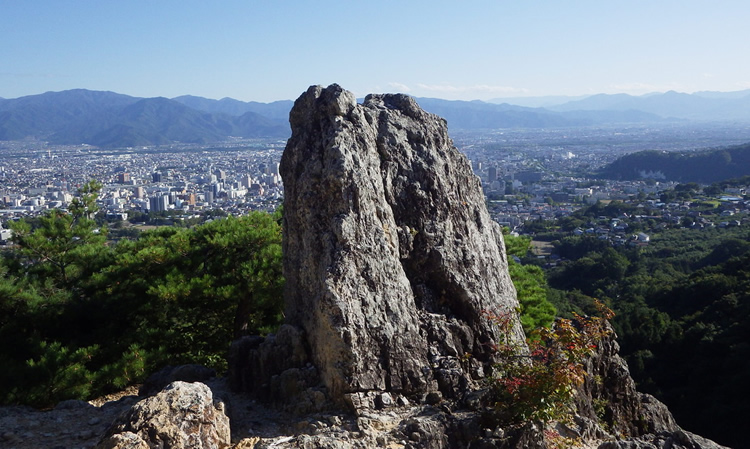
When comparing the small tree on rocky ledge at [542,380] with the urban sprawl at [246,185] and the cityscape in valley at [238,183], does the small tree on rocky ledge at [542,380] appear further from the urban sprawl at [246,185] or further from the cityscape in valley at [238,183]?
the cityscape in valley at [238,183]

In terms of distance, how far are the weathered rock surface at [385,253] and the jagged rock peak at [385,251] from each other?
0.04ft

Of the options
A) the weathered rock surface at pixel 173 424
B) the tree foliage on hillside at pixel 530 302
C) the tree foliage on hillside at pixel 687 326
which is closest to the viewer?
the weathered rock surface at pixel 173 424

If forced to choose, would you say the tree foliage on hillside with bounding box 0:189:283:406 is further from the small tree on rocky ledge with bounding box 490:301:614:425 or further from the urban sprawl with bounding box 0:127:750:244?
the urban sprawl with bounding box 0:127:750:244

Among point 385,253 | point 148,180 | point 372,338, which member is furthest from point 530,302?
point 148,180

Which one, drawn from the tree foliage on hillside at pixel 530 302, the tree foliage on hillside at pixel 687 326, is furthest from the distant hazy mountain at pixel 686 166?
the tree foliage on hillside at pixel 530 302

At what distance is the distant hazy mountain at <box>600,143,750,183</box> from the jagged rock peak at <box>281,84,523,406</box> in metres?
90.2

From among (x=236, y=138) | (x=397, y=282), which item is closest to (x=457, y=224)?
(x=397, y=282)

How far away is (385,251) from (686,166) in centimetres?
10226

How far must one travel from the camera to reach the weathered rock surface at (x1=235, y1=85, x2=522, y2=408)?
5.15m

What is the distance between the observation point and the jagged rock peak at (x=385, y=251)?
16.9 feet

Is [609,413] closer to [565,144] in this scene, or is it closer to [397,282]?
[397,282]

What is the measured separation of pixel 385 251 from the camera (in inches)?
219

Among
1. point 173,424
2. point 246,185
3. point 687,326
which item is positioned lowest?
point 687,326

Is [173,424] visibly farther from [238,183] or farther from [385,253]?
[238,183]
